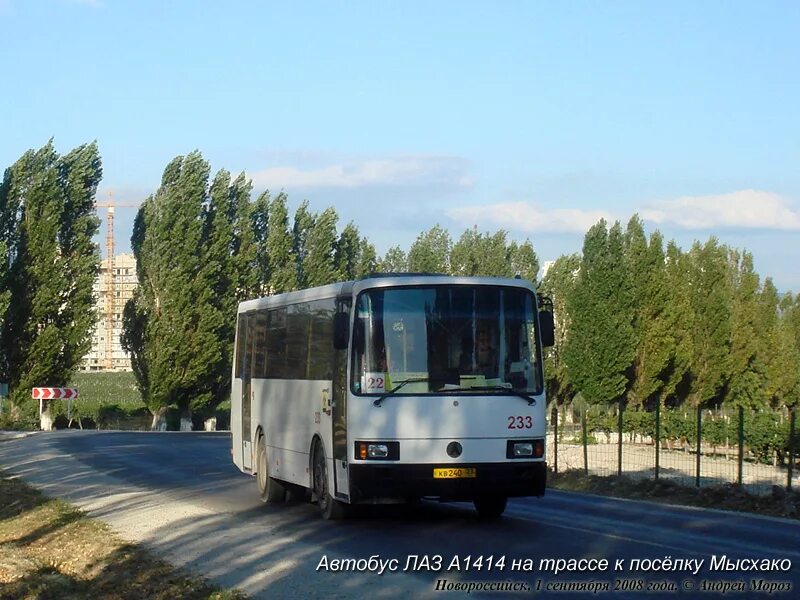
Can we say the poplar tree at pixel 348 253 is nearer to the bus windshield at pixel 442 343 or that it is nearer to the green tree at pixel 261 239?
the green tree at pixel 261 239

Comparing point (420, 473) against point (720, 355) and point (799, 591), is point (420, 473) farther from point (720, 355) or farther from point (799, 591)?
point (720, 355)

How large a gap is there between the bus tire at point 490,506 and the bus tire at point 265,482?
13.8ft

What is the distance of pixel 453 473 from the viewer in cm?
1582

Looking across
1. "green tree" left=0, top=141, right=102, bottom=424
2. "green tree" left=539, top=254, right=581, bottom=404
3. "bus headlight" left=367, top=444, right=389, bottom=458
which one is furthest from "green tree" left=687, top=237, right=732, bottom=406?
→ "bus headlight" left=367, top=444, right=389, bottom=458

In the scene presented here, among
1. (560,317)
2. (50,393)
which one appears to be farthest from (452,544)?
(560,317)

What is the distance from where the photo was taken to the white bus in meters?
15.8

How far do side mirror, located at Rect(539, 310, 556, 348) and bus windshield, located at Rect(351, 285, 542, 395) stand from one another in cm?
21

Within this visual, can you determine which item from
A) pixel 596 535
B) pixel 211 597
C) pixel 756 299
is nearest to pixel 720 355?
pixel 756 299

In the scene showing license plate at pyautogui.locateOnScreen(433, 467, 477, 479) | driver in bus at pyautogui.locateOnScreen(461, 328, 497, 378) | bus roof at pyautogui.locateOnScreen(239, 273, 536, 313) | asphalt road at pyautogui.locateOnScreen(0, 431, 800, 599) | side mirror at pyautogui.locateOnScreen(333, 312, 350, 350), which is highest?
bus roof at pyautogui.locateOnScreen(239, 273, 536, 313)

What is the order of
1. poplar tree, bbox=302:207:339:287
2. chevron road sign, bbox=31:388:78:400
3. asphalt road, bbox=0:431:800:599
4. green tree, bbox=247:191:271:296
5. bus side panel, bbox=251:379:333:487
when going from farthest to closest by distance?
poplar tree, bbox=302:207:339:287, green tree, bbox=247:191:271:296, chevron road sign, bbox=31:388:78:400, bus side panel, bbox=251:379:333:487, asphalt road, bbox=0:431:800:599

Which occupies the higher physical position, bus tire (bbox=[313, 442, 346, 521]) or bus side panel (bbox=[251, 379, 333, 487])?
bus side panel (bbox=[251, 379, 333, 487])

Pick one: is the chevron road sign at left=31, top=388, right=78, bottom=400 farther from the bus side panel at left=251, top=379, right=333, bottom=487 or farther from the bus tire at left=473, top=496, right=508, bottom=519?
the bus tire at left=473, top=496, right=508, bottom=519

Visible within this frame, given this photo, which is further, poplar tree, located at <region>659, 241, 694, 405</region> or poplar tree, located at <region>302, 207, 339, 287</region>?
poplar tree, located at <region>302, 207, 339, 287</region>

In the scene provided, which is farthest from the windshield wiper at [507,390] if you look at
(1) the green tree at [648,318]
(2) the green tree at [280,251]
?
(2) the green tree at [280,251]
